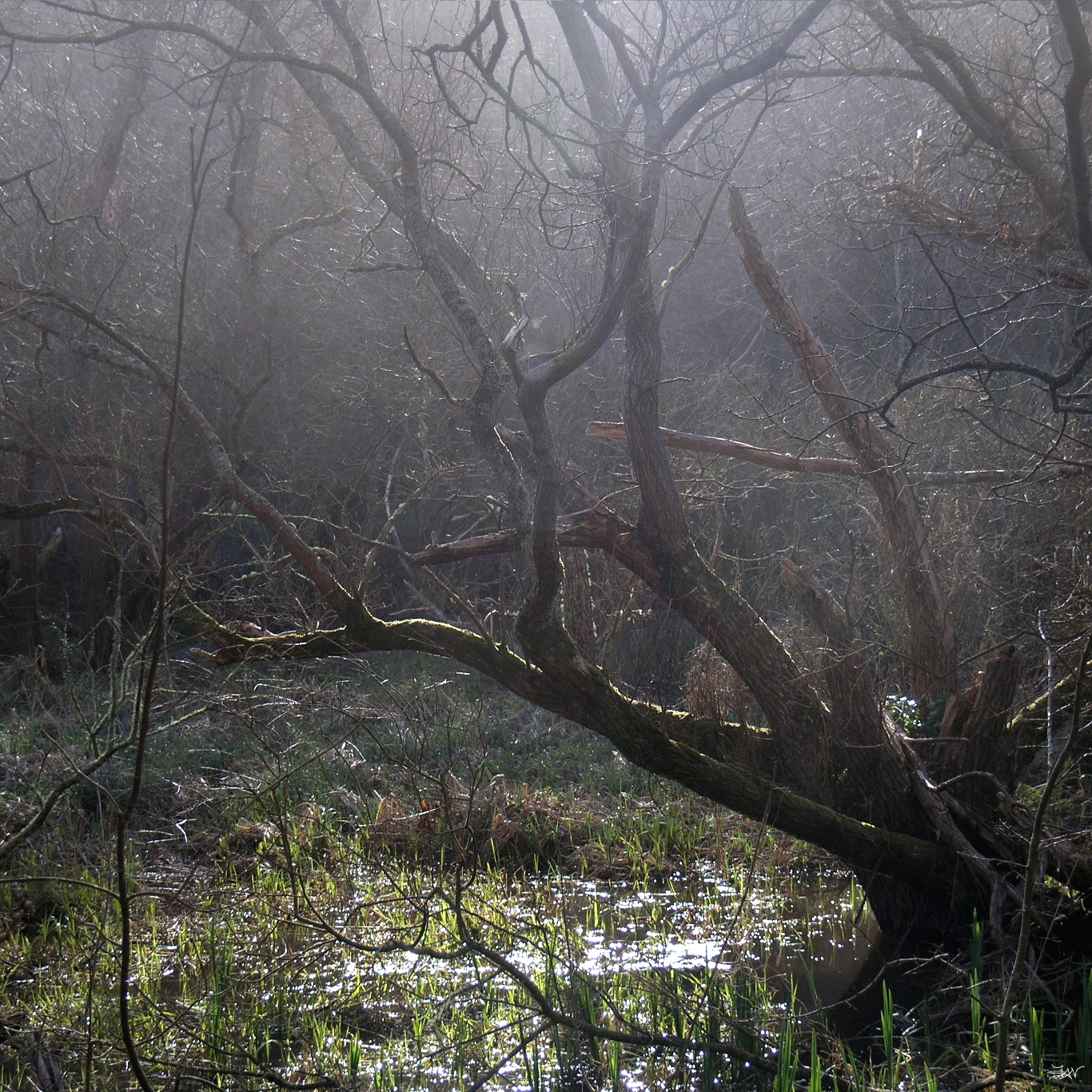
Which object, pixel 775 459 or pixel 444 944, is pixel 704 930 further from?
pixel 775 459

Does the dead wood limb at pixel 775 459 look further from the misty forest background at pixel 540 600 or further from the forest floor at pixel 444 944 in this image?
the forest floor at pixel 444 944

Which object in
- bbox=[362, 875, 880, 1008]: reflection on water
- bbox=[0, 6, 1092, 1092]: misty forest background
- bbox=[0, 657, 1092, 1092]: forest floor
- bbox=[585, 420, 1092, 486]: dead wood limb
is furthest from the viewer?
bbox=[585, 420, 1092, 486]: dead wood limb

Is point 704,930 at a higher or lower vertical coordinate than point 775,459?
lower

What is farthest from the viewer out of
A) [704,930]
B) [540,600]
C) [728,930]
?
[704,930]

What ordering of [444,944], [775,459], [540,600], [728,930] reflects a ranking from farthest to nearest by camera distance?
1. [775,459]
2. [728,930]
3. [444,944]
4. [540,600]

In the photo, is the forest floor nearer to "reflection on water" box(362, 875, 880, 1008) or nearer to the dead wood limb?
"reflection on water" box(362, 875, 880, 1008)

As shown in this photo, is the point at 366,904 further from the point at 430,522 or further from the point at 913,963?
the point at 430,522

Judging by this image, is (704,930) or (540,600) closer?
(540,600)

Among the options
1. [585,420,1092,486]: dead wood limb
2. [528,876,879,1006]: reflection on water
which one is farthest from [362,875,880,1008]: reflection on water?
[585,420,1092,486]: dead wood limb

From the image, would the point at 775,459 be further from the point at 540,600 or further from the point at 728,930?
the point at 728,930

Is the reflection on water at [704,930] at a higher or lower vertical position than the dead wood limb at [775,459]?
lower

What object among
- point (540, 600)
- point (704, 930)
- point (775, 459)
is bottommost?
point (704, 930)

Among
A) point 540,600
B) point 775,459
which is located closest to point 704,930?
point 540,600

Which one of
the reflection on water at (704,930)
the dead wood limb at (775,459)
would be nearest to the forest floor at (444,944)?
the reflection on water at (704,930)
